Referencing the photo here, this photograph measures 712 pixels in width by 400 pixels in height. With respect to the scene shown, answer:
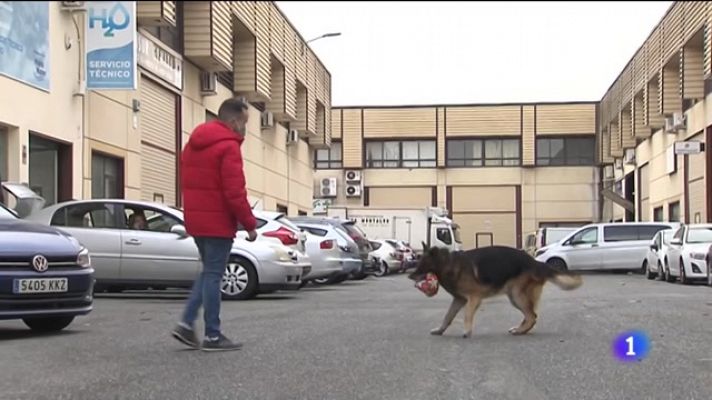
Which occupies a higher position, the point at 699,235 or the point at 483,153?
the point at 483,153

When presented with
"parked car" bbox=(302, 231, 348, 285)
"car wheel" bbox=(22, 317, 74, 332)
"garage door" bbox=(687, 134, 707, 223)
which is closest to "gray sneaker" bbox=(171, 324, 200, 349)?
"car wheel" bbox=(22, 317, 74, 332)

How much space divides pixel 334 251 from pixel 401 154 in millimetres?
39328

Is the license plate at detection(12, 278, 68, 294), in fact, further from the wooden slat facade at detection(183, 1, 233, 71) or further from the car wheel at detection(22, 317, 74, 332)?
the wooden slat facade at detection(183, 1, 233, 71)

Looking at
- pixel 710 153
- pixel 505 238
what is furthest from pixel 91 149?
pixel 505 238

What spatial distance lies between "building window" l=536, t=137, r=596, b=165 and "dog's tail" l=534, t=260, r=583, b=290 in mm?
47857

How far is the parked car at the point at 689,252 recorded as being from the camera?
1978cm

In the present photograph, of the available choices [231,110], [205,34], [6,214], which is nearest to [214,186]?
[231,110]

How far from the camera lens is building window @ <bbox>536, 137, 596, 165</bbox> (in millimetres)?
56219

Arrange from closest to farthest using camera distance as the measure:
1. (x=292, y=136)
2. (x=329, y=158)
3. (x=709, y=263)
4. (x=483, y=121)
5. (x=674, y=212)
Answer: (x=709, y=263) < (x=674, y=212) < (x=292, y=136) < (x=483, y=121) < (x=329, y=158)

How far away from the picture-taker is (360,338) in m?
8.79

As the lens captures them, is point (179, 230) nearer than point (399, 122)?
Yes

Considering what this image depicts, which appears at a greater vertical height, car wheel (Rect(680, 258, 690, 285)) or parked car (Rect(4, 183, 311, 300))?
parked car (Rect(4, 183, 311, 300))

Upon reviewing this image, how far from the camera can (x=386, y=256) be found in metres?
28.6

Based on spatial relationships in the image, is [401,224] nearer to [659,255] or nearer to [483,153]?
[659,255]
